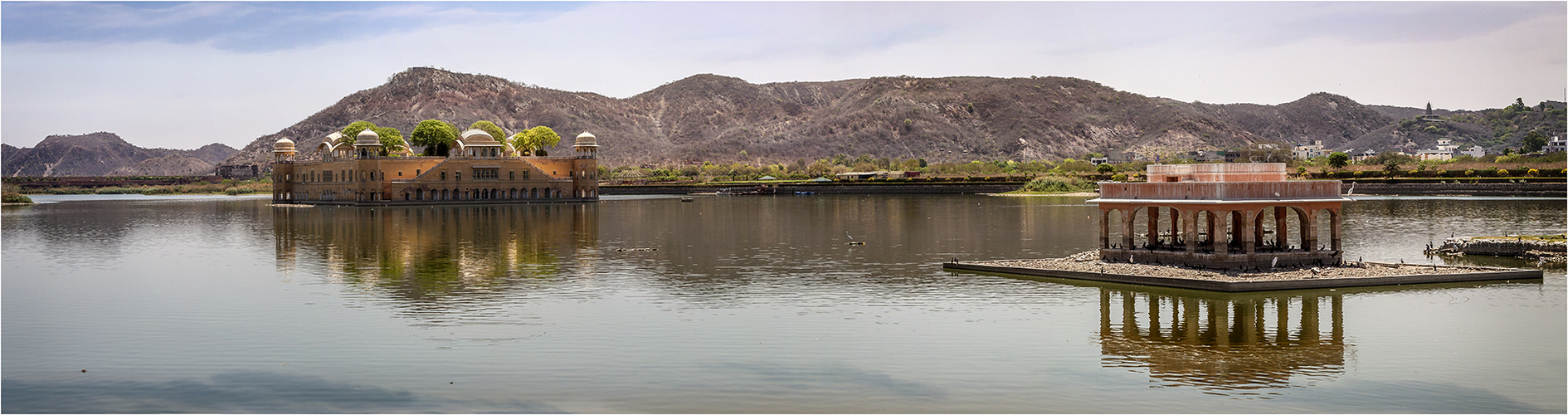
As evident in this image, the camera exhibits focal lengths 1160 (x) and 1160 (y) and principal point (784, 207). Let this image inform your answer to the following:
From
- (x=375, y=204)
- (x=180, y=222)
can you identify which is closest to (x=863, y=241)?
(x=180, y=222)

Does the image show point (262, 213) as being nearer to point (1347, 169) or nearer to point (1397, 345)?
point (1397, 345)

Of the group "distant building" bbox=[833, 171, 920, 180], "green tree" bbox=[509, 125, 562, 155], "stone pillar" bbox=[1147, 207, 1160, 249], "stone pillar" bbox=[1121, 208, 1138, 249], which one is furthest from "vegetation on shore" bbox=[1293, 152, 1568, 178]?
"green tree" bbox=[509, 125, 562, 155]

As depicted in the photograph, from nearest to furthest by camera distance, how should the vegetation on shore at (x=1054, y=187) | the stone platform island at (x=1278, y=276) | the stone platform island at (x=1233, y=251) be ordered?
the stone platform island at (x=1278, y=276) < the stone platform island at (x=1233, y=251) < the vegetation on shore at (x=1054, y=187)

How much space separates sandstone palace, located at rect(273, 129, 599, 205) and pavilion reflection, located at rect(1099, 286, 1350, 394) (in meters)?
103

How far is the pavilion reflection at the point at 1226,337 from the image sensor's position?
22266 mm

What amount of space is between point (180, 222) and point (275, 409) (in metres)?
77.5

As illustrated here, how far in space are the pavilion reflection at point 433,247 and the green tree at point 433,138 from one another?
39938 millimetres

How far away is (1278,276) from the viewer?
1345 inches

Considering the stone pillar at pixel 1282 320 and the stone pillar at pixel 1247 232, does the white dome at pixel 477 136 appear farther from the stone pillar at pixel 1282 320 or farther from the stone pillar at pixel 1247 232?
the stone pillar at pixel 1282 320

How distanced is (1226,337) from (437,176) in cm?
11102

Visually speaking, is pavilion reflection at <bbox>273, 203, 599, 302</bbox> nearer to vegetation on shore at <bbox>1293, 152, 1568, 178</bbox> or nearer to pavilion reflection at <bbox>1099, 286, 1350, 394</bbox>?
pavilion reflection at <bbox>1099, 286, 1350, 394</bbox>

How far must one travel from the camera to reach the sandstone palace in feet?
409

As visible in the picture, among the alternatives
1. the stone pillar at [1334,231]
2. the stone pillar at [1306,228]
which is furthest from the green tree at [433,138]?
the stone pillar at [1334,231]

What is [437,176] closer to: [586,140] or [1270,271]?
[586,140]
